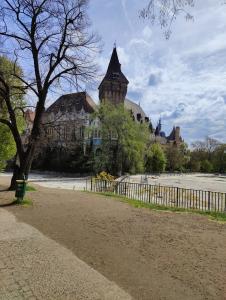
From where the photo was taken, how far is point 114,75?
83.6 meters

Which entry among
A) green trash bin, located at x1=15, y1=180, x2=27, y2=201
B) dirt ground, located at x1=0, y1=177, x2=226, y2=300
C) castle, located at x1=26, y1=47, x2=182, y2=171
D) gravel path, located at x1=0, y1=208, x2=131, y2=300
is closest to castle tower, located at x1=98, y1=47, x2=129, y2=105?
castle, located at x1=26, y1=47, x2=182, y2=171

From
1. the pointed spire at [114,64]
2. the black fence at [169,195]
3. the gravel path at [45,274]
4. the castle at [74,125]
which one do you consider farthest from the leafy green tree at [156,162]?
the gravel path at [45,274]

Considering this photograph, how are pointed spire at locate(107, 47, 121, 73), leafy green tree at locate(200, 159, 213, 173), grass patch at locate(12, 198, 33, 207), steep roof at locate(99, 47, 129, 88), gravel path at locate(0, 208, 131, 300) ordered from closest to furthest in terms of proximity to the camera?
gravel path at locate(0, 208, 131, 300) → grass patch at locate(12, 198, 33, 207) → steep roof at locate(99, 47, 129, 88) → pointed spire at locate(107, 47, 121, 73) → leafy green tree at locate(200, 159, 213, 173)

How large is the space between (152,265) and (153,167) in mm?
75120

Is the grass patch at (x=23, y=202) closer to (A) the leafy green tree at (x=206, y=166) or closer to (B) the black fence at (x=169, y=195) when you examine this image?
(B) the black fence at (x=169, y=195)

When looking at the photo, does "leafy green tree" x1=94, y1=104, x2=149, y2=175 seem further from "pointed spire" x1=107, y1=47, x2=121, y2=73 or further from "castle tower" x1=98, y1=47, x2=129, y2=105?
"pointed spire" x1=107, y1=47, x2=121, y2=73

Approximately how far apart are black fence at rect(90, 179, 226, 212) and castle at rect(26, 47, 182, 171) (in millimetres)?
4904

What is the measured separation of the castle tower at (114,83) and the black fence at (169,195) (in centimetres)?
5569

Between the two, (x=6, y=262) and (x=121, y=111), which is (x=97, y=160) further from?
(x=6, y=262)

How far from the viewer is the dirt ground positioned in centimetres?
603

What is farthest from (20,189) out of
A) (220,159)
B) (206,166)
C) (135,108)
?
(206,166)

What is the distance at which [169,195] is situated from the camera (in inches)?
923

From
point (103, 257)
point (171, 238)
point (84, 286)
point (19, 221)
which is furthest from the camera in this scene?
point (19, 221)

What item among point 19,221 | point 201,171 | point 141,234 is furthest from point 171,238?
point 201,171
